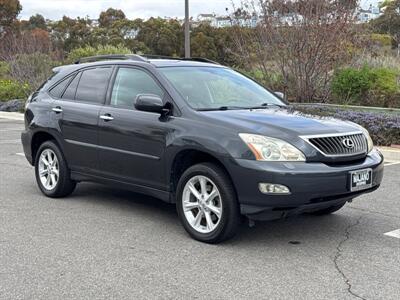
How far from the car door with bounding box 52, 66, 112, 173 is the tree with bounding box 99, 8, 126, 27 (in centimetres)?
5174

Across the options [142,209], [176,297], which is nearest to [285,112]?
[142,209]

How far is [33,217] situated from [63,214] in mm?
312

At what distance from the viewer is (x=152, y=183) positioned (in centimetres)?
563

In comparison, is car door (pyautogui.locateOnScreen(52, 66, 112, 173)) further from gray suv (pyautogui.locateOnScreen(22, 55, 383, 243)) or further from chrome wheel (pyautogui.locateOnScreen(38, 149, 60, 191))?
chrome wheel (pyautogui.locateOnScreen(38, 149, 60, 191))

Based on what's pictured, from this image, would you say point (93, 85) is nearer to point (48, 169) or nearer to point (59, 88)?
point (59, 88)

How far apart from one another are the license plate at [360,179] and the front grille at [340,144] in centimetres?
19

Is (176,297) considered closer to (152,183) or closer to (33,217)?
(152,183)

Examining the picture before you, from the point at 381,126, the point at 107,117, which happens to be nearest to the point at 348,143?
the point at 107,117

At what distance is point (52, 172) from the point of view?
695 cm

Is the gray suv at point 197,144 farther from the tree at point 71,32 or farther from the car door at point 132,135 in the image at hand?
the tree at point 71,32

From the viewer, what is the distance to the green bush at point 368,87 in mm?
14039

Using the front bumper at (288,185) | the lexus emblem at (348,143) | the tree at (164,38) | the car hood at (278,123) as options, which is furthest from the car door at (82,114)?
the tree at (164,38)

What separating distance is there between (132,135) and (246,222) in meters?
1.44

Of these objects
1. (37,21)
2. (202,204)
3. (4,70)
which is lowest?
(4,70)
